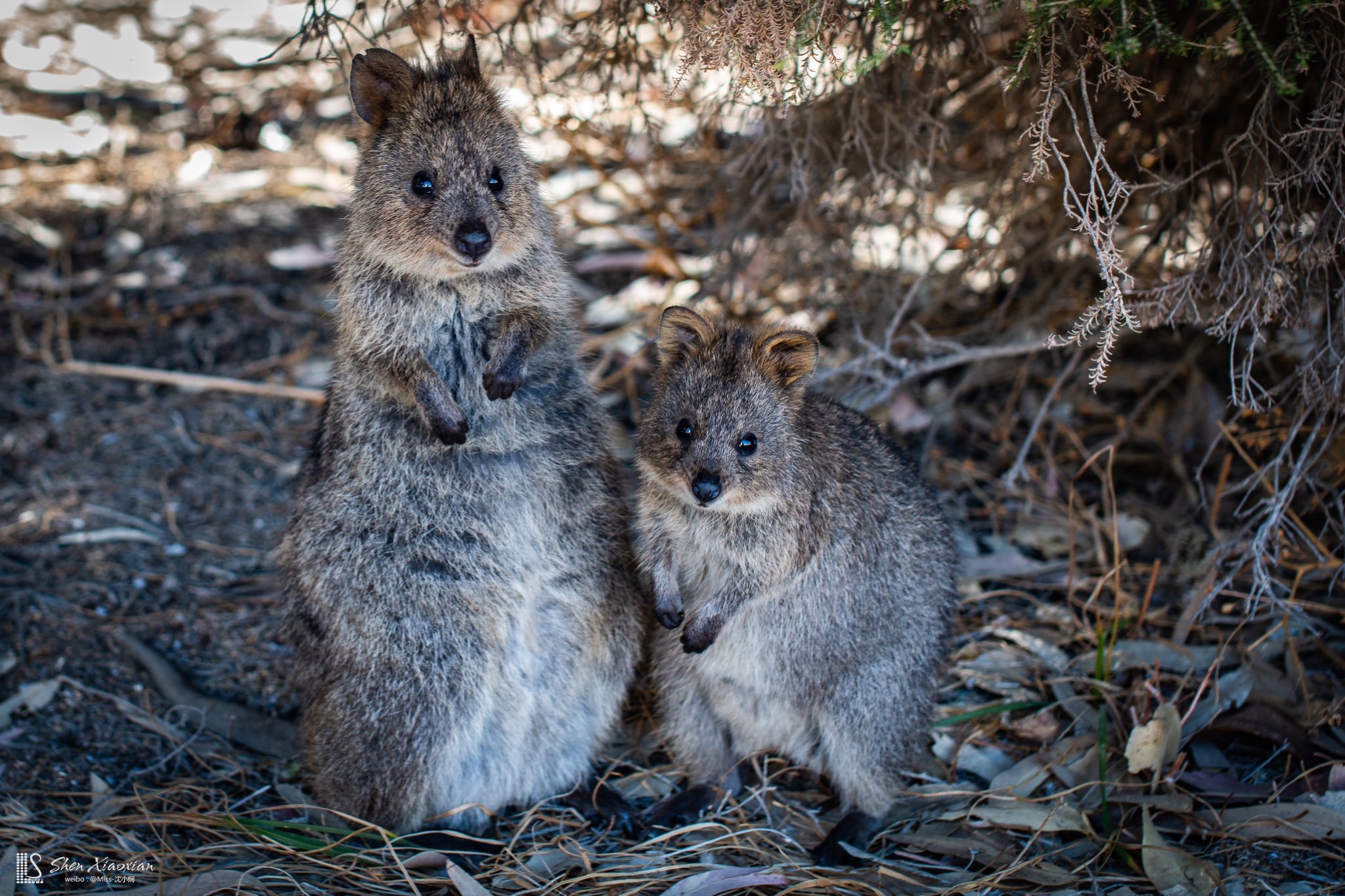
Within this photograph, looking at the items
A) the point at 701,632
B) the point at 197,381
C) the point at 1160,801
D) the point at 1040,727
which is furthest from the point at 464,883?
the point at 197,381

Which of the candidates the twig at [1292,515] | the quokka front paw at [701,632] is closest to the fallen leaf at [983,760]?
the quokka front paw at [701,632]

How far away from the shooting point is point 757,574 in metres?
3.17

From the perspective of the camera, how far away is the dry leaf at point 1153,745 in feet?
10.7

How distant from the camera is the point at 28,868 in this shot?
294cm

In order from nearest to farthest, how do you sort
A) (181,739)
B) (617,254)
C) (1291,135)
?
(1291,135) → (181,739) → (617,254)

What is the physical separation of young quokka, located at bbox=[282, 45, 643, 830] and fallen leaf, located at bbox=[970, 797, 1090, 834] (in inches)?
56.9

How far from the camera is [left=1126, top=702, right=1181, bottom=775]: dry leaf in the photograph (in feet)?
10.7

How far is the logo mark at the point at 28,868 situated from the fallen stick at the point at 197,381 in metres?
2.52

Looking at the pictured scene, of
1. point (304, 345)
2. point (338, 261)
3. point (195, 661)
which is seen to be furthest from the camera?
point (304, 345)

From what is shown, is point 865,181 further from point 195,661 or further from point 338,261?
point 195,661

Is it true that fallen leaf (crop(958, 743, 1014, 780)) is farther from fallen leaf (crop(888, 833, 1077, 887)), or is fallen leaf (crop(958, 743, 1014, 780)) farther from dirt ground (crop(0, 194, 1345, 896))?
fallen leaf (crop(888, 833, 1077, 887))

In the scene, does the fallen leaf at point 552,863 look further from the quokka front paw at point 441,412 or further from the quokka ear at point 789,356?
the quokka ear at point 789,356

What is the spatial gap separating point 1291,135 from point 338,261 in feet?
9.41

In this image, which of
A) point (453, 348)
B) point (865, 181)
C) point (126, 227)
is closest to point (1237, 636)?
point (865, 181)
